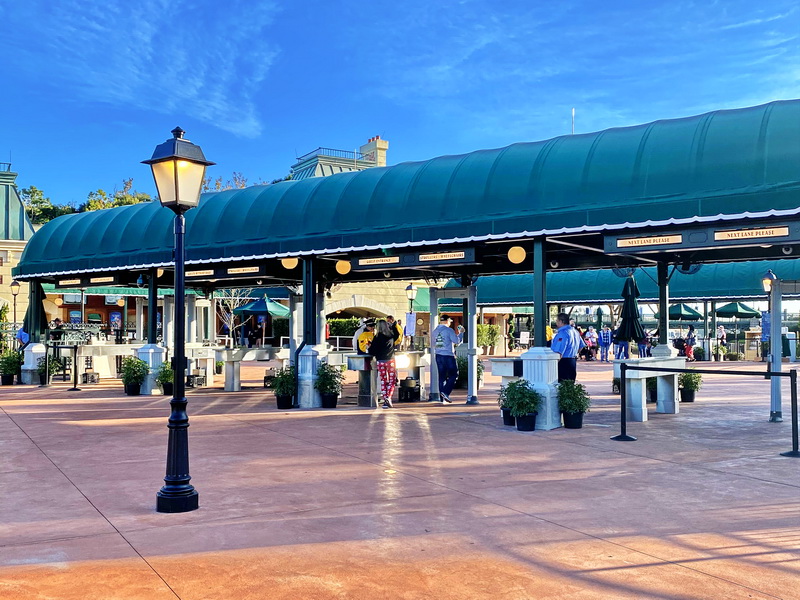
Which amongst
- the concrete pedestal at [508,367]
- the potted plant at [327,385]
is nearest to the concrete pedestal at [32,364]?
the potted plant at [327,385]

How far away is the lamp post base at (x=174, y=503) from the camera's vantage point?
6641 millimetres

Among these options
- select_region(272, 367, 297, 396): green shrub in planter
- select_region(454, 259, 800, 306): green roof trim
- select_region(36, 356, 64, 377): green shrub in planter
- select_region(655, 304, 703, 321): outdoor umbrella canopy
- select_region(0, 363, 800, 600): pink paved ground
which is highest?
select_region(454, 259, 800, 306): green roof trim

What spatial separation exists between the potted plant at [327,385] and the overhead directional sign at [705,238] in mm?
6143

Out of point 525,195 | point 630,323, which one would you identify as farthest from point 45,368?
point 630,323

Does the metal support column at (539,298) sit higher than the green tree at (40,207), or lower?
lower

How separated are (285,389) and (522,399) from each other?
17.4 feet

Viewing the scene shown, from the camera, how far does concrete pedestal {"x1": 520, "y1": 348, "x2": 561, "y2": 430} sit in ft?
39.0

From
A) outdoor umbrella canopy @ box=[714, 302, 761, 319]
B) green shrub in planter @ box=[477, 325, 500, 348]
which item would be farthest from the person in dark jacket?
outdoor umbrella canopy @ box=[714, 302, 761, 319]

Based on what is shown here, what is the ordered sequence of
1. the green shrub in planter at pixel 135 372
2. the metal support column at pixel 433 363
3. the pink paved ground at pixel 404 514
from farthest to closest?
the green shrub in planter at pixel 135 372 → the metal support column at pixel 433 363 → the pink paved ground at pixel 404 514

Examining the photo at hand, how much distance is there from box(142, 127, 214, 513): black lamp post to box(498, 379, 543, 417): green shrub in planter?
5.98 metres

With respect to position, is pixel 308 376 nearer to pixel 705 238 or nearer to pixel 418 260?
pixel 418 260

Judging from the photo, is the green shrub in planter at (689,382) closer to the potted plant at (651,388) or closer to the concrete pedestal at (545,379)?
the potted plant at (651,388)

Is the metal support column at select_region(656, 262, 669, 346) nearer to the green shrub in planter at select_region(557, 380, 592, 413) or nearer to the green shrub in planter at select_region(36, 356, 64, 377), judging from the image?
the green shrub in planter at select_region(557, 380, 592, 413)

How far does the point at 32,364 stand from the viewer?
70.6ft
